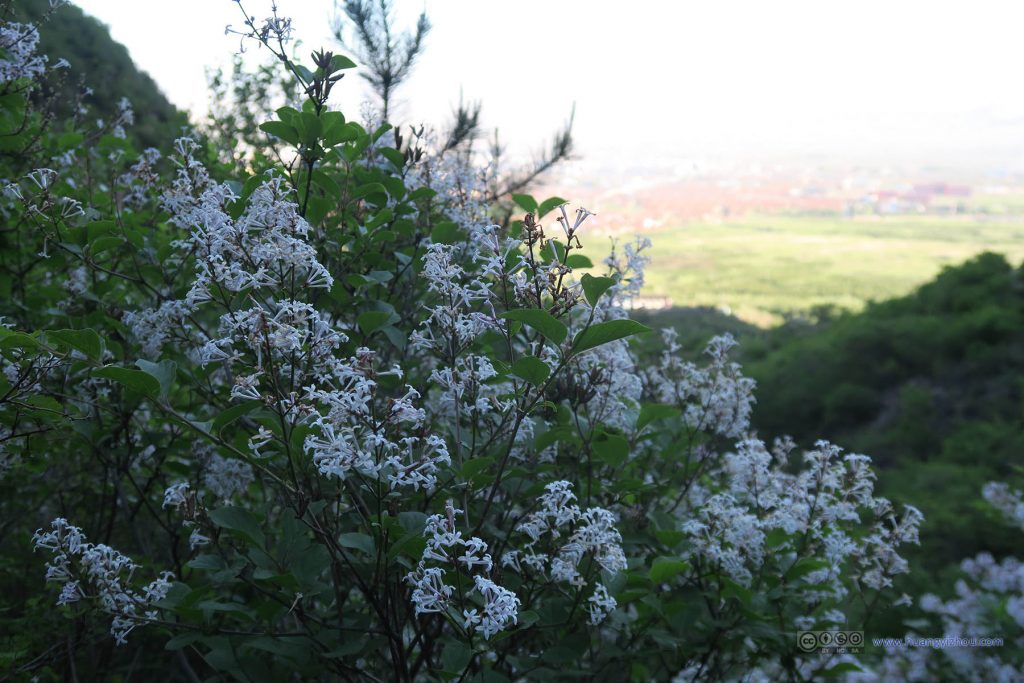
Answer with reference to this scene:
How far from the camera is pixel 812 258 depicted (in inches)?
1378

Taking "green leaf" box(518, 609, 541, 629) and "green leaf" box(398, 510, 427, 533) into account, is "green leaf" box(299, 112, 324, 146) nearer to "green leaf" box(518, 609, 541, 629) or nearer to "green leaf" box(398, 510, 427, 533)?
"green leaf" box(398, 510, 427, 533)

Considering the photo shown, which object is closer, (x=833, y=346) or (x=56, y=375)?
(x=56, y=375)

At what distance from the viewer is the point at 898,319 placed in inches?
496

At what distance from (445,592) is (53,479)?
2665 mm

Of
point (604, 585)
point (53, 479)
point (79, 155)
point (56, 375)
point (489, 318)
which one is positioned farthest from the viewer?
point (79, 155)

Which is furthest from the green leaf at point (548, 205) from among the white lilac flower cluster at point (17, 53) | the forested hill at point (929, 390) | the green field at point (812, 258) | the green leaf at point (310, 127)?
the green field at point (812, 258)

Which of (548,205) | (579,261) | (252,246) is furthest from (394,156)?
(252,246)

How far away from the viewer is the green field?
81.8 ft

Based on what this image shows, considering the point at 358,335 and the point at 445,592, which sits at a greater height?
the point at 358,335

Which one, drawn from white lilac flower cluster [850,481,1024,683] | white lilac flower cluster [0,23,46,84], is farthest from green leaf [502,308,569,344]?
white lilac flower cluster [850,481,1024,683]

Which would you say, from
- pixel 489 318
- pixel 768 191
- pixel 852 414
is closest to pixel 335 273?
pixel 489 318

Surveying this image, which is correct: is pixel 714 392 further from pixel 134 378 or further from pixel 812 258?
pixel 812 258

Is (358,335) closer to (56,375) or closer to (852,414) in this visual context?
(56,375)

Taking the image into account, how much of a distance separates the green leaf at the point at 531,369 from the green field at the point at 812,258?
18.9 metres
